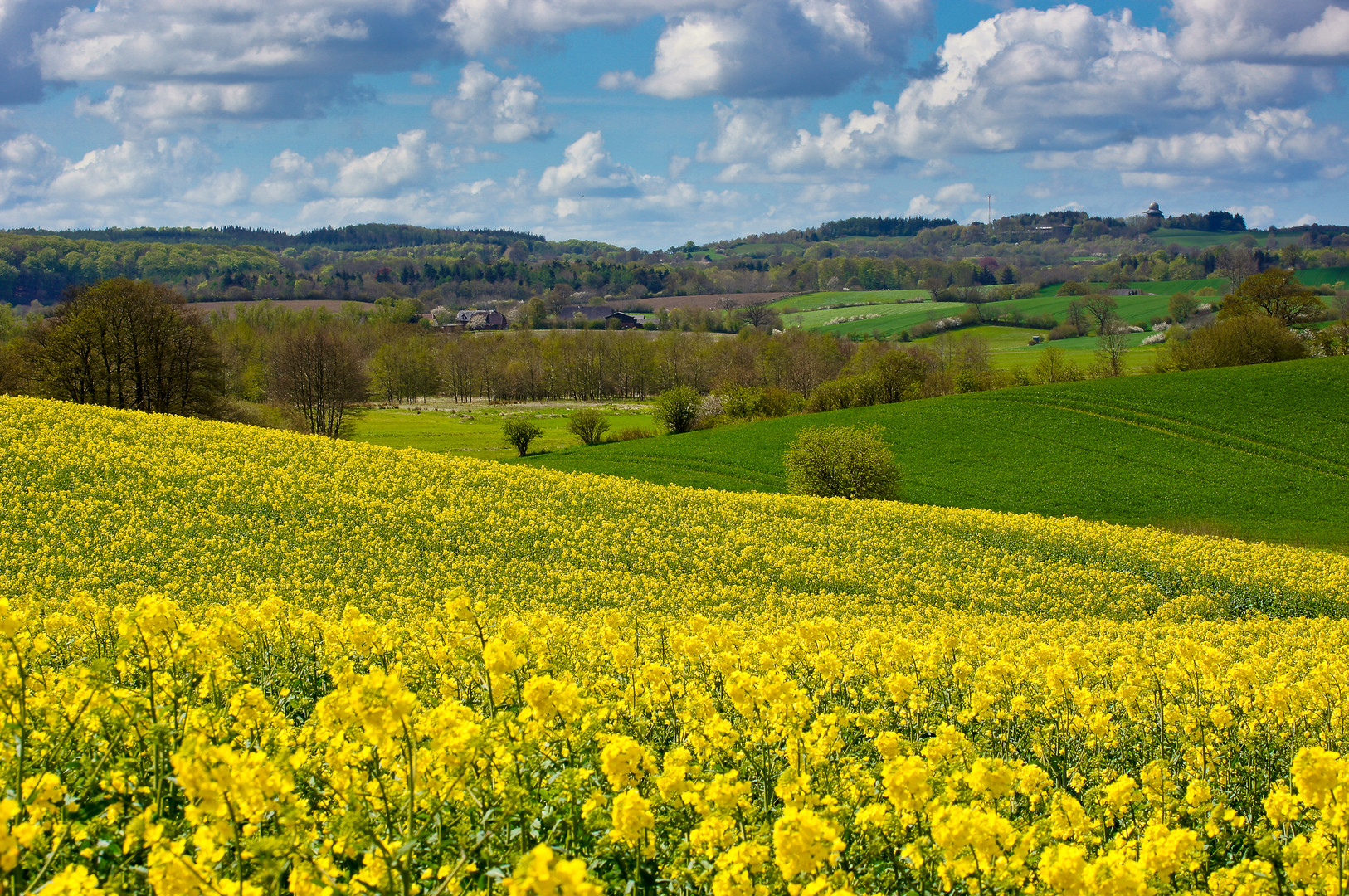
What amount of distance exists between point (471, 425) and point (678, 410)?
83.6 ft

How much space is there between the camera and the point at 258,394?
261ft

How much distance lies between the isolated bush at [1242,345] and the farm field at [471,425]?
47.7 meters

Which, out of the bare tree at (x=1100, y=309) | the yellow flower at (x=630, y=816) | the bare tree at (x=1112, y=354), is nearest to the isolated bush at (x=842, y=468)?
the yellow flower at (x=630, y=816)

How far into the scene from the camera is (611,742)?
16.0 feet

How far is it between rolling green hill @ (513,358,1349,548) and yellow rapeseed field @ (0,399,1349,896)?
32.0 metres

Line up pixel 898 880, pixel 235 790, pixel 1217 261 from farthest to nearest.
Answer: pixel 1217 261 < pixel 898 880 < pixel 235 790

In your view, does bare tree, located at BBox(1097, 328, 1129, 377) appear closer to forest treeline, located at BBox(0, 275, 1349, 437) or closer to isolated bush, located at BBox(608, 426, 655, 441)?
forest treeline, located at BBox(0, 275, 1349, 437)

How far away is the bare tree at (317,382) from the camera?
2525 inches

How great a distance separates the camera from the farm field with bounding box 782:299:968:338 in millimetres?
154875

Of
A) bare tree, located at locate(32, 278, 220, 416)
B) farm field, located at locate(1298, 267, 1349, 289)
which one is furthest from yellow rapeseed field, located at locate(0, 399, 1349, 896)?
farm field, located at locate(1298, 267, 1349, 289)

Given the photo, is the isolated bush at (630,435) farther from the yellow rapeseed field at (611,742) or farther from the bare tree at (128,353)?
the yellow rapeseed field at (611,742)

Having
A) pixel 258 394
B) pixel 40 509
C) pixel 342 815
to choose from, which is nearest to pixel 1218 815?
pixel 342 815

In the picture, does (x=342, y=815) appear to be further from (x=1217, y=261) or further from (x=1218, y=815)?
(x=1217, y=261)

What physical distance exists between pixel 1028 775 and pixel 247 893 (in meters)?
4.36
